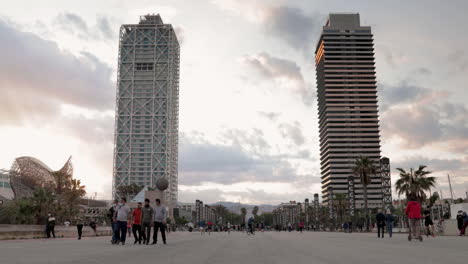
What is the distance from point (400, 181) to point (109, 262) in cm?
4937

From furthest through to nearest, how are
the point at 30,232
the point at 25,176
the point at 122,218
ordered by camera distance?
the point at 25,176 < the point at 30,232 < the point at 122,218

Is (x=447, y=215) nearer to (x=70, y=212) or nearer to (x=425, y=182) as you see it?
(x=425, y=182)

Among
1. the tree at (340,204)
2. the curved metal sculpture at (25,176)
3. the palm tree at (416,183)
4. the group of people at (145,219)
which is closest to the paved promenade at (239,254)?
the group of people at (145,219)

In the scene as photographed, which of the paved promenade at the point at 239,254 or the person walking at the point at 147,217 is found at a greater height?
the person walking at the point at 147,217

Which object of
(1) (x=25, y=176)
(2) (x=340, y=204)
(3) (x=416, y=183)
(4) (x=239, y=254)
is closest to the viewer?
(4) (x=239, y=254)

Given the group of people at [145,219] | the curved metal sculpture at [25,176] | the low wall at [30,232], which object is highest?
the curved metal sculpture at [25,176]

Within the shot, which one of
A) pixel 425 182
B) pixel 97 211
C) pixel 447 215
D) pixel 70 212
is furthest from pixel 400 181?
pixel 97 211

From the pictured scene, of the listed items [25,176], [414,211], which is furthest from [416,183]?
[25,176]

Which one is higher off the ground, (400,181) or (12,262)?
(400,181)

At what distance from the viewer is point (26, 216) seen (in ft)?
136

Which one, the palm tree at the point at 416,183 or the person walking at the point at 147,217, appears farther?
the palm tree at the point at 416,183

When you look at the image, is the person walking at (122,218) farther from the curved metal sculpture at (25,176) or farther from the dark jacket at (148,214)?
the curved metal sculpture at (25,176)

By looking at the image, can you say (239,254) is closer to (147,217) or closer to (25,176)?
(147,217)

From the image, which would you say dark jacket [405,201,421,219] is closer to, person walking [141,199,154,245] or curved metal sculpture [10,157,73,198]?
person walking [141,199,154,245]
